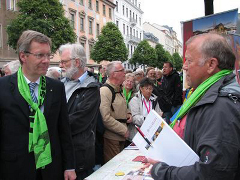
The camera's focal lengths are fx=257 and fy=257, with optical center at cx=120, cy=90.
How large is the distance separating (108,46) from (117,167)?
3058 centimetres

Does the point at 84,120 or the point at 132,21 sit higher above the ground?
the point at 132,21

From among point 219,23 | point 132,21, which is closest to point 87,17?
point 132,21

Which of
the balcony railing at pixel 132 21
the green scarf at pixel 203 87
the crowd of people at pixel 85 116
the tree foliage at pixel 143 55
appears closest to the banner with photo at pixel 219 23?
the crowd of people at pixel 85 116

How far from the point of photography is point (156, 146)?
1677 millimetres

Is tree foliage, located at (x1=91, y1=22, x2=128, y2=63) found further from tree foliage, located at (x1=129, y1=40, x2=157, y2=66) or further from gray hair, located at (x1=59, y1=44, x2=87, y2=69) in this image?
gray hair, located at (x1=59, y1=44, x2=87, y2=69)

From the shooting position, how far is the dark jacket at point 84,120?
2.84 meters

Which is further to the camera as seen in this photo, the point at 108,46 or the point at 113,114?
the point at 108,46

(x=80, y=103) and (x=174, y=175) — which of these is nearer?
(x=174, y=175)

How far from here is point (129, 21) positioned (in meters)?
54.6

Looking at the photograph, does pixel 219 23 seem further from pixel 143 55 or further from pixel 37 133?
pixel 143 55

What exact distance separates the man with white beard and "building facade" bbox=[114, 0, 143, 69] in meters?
45.1

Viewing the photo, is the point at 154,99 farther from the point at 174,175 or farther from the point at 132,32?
the point at 132,32

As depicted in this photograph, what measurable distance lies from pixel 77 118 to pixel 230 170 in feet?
6.08

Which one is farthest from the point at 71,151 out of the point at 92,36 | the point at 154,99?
the point at 92,36
